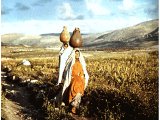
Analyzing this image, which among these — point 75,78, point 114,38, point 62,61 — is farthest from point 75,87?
point 114,38

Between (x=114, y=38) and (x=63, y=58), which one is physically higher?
(x=114, y=38)

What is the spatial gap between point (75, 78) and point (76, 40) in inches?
28.5

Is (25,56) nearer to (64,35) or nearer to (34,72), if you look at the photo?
(34,72)

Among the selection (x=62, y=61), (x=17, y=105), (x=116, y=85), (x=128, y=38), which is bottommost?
(x=17, y=105)

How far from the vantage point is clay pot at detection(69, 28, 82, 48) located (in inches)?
345

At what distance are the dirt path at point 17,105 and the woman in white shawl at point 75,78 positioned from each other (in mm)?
879

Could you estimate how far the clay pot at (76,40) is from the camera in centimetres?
877

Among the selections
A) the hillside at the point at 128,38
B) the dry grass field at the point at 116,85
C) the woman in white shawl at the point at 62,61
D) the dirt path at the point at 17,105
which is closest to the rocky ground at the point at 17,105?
→ the dirt path at the point at 17,105

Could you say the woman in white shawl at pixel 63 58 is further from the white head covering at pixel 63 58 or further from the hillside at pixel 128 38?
the hillside at pixel 128 38

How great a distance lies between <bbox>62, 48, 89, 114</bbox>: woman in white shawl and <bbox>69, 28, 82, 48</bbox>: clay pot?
0.10 meters

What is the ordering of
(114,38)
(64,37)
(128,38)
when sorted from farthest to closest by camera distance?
(128,38)
(114,38)
(64,37)

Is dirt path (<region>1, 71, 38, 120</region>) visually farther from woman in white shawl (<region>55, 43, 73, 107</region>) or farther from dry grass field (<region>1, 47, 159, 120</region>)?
woman in white shawl (<region>55, 43, 73, 107</region>)

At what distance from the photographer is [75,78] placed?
343 inches

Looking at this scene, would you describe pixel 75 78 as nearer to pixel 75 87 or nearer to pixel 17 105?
pixel 75 87
